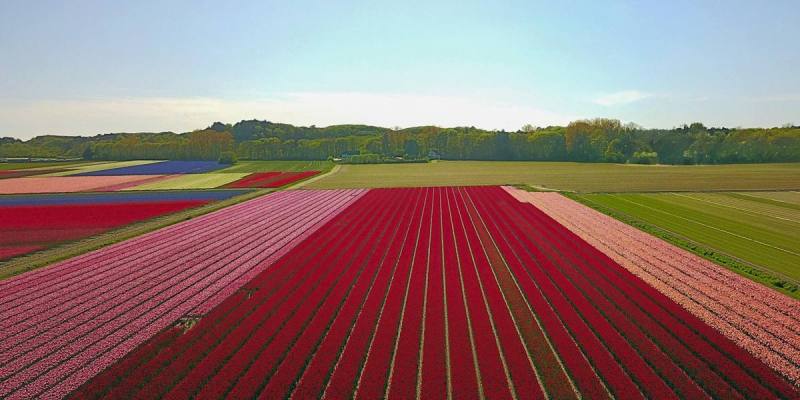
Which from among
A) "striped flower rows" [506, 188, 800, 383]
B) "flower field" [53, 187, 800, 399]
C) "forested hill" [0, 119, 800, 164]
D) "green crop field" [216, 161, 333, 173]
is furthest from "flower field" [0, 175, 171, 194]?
"forested hill" [0, 119, 800, 164]

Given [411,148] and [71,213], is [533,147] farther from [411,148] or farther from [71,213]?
[71,213]

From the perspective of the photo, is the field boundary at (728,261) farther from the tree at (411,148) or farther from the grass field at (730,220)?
the tree at (411,148)

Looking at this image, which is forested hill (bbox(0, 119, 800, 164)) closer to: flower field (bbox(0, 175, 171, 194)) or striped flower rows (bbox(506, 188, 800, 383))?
flower field (bbox(0, 175, 171, 194))

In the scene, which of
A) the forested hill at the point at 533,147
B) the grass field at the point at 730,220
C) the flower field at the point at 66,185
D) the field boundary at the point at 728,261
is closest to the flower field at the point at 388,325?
the field boundary at the point at 728,261

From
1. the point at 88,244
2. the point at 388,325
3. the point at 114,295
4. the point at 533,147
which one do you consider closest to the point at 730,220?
the point at 388,325

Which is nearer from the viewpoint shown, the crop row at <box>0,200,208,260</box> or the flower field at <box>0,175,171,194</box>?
the crop row at <box>0,200,208,260</box>

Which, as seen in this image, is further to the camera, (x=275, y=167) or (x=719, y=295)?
(x=275, y=167)
